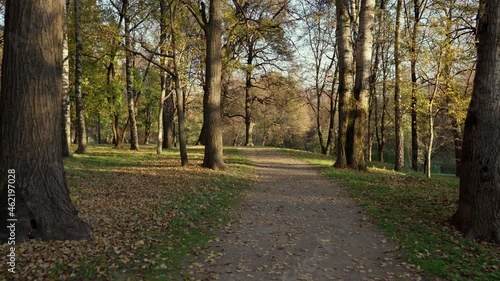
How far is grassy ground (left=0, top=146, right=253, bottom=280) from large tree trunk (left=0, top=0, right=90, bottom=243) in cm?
39

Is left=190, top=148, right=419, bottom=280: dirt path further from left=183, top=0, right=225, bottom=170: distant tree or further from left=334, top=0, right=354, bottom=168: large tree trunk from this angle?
left=334, top=0, right=354, bottom=168: large tree trunk

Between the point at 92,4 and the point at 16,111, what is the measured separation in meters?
18.5

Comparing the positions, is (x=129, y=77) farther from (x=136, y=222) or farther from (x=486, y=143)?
(x=486, y=143)

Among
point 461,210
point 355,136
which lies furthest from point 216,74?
point 461,210

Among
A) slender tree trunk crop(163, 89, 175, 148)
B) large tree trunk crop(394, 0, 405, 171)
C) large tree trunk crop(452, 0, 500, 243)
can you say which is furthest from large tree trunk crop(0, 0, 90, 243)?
slender tree trunk crop(163, 89, 175, 148)

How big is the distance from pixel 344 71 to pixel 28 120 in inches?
509

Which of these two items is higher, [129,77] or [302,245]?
[129,77]

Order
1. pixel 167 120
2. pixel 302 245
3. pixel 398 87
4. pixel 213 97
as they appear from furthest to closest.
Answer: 1. pixel 167 120
2. pixel 398 87
3. pixel 213 97
4. pixel 302 245

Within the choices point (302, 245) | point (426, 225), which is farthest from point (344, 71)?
point (302, 245)

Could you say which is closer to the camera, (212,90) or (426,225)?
(426,225)

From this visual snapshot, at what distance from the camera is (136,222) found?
708 cm

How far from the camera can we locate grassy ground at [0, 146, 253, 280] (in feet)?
15.7

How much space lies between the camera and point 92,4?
2119 centimetres

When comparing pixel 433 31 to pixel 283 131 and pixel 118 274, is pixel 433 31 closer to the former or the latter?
pixel 118 274
